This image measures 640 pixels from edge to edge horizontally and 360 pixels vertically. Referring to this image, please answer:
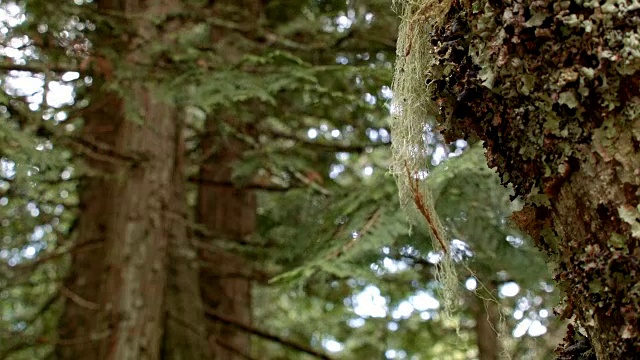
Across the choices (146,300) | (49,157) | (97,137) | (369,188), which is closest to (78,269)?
(97,137)

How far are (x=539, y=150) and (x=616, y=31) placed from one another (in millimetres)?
210

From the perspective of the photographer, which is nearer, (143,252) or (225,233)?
(143,252)

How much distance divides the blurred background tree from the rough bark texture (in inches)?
20.8

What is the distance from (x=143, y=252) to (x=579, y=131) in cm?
356

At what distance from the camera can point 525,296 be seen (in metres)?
5.72

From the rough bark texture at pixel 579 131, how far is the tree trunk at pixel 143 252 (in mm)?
3196

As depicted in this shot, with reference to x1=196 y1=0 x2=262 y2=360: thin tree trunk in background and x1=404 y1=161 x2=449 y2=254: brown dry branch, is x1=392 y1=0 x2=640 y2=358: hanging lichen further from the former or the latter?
x1=196 y1=0 x2=262 y2=360: thin tree trunk in background

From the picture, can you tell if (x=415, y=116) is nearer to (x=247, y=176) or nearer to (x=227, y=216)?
(x=247, y=176)

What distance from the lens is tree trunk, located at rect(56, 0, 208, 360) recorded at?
4070 millimetres

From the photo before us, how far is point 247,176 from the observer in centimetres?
503

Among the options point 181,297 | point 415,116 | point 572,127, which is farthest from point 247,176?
point 572,127

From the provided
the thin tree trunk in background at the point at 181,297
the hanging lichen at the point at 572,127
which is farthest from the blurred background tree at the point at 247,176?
the hanging lichen at the point at 572,127

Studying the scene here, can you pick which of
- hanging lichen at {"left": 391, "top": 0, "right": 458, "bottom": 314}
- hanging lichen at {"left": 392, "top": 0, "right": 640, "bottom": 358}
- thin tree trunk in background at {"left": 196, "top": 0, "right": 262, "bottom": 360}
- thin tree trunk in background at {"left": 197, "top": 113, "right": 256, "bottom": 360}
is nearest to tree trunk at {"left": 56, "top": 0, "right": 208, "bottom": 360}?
thin tree trunk in background at {"left": 196, "top": 0, "right": 262, "bottom": 360}

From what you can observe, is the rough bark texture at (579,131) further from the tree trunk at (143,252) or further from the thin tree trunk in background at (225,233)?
the thin tree trunk in background at (225,233)
